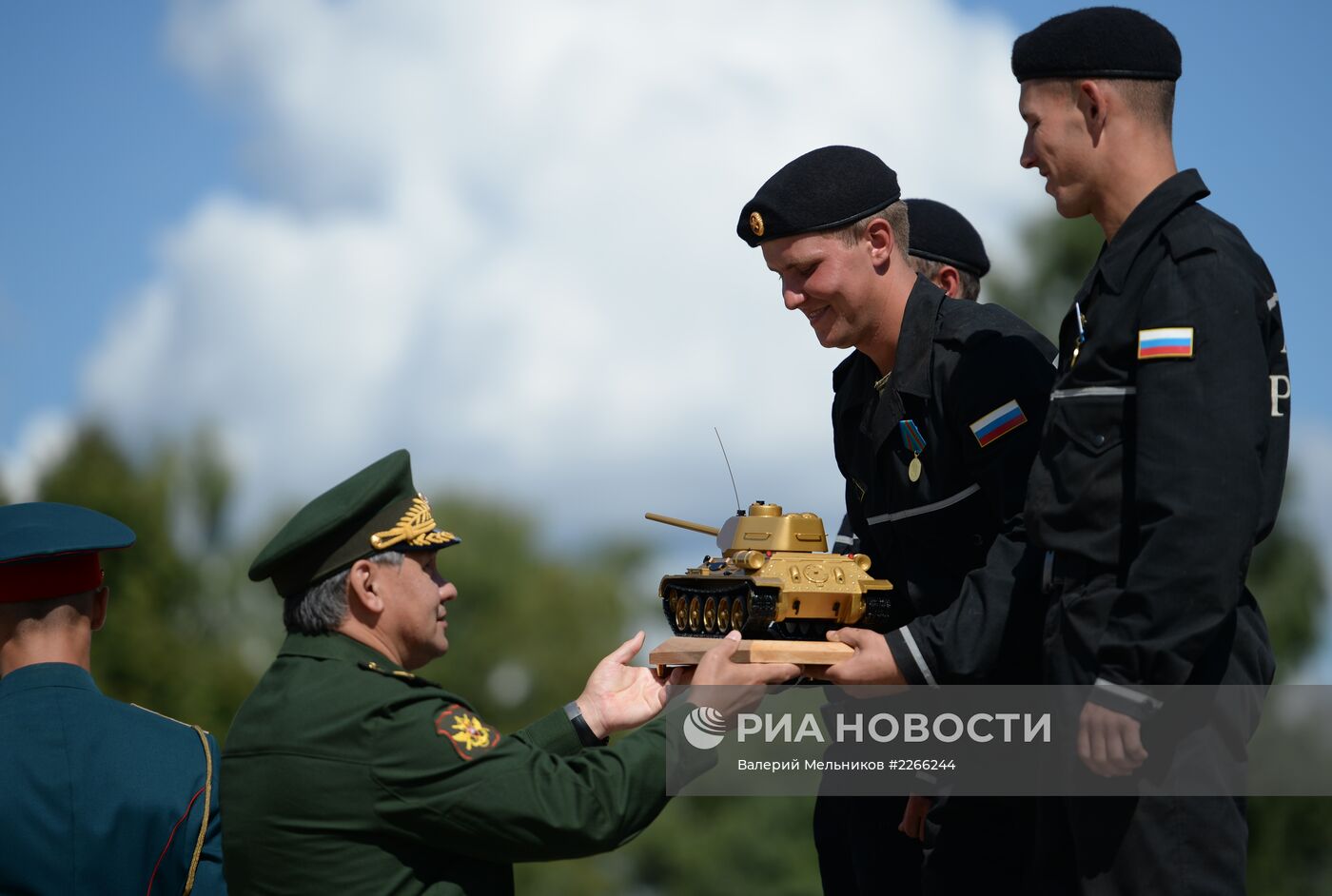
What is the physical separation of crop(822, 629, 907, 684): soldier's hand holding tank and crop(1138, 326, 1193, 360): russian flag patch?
132cm

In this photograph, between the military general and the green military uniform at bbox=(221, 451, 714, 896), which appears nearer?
the green military uniform at bbox=(221, 451, 714, 896)

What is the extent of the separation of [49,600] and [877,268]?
10.6 feet

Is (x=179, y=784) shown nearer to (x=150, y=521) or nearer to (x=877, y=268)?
(x=877, y=268)

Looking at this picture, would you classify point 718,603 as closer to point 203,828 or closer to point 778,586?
point 778,586

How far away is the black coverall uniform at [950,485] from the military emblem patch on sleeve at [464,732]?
1.59 metres

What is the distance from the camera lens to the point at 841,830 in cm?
638

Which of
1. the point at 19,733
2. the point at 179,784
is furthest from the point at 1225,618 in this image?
the point at 19,733

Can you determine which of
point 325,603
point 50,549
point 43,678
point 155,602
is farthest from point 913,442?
point 155,602

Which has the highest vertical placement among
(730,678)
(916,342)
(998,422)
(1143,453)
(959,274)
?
(959,274)

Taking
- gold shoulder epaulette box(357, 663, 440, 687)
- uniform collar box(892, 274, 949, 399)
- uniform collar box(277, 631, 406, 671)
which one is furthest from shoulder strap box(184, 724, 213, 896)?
uniform collar box(892, 274, 949, 399)

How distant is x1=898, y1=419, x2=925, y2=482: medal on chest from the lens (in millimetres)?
5727

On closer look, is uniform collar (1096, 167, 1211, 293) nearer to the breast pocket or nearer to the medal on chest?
the breast pocket

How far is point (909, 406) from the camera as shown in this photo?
5.79 m

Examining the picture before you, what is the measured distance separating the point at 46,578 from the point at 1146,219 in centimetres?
404
